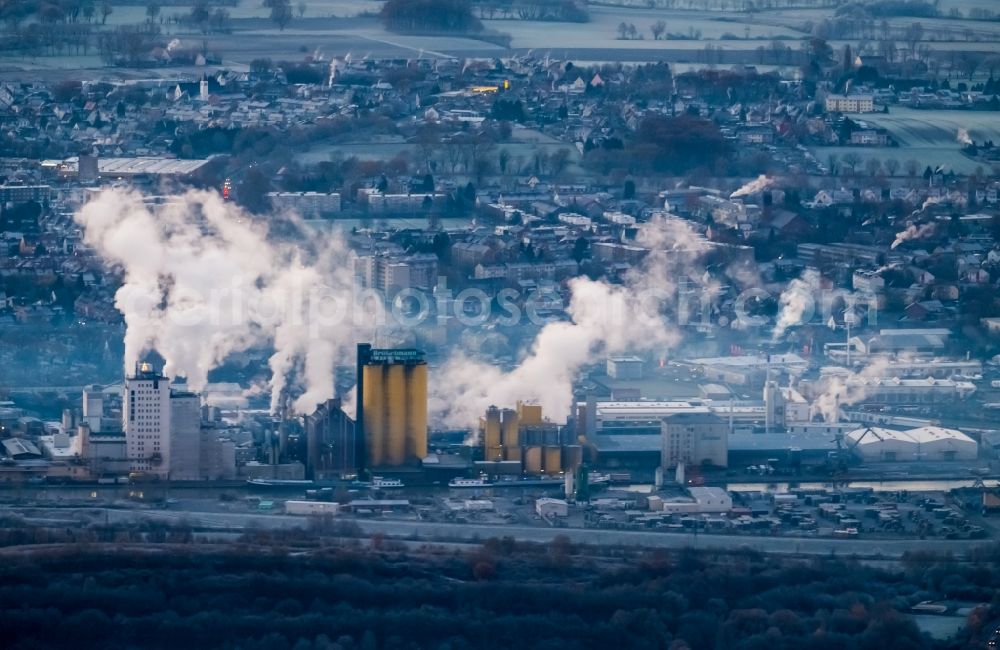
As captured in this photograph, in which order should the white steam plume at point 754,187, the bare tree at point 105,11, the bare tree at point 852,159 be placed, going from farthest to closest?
the bare tree at point 105,11 < the bare tree at point 852,159 < the white steam plume at point 754,187

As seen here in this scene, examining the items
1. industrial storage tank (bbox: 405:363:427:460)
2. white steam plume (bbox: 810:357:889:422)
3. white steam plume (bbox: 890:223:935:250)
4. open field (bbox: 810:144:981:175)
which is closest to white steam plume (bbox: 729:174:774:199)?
open field (bbox: 810:144:981:175)

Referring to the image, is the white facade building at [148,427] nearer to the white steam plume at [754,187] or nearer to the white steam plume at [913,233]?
the white steam plume at [913,233]

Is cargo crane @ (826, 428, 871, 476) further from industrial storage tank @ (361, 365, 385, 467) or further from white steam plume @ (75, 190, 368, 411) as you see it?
white steam plume @ (75, 190, 368, 411)

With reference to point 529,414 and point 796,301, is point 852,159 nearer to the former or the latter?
point 796,301

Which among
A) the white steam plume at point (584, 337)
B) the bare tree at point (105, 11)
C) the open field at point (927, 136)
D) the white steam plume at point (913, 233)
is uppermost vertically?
the bare tree at point (105, 11)

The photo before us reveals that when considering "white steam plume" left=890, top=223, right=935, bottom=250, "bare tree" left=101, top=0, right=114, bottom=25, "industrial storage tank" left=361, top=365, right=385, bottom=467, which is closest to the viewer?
"industrial storage tank" left=361, top=365, right=385, bottom=467

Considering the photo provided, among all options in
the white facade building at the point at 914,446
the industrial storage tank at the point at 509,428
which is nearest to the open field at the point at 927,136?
the white facade building at the point at 914,446

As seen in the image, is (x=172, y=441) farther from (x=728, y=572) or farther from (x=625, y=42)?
(x=625, y=42)
